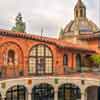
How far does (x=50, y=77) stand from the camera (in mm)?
31125

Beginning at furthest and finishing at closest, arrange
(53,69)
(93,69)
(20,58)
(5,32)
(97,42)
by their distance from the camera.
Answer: (97,42)
(93,69)
(53,69)
(20,58)
(5,32)

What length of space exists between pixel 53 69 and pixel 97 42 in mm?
11036

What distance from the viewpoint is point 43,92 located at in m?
33.7

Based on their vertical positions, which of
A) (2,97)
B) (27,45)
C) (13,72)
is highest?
(27,45)

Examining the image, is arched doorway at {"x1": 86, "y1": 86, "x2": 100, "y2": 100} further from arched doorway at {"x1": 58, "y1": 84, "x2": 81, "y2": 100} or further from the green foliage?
the green foliage

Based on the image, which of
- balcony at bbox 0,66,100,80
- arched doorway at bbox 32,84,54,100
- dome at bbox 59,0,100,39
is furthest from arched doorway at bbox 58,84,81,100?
dome at bbox 59,0,100,39

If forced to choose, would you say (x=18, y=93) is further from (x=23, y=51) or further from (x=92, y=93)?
(x=92, y=93)

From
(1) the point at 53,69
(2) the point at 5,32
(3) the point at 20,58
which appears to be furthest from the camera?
(1) the point at 53,69

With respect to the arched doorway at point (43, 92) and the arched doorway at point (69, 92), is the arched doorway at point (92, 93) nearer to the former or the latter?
the arched doorway at point (69, 92)

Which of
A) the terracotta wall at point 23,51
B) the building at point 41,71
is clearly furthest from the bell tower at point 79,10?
the terracotta wall at point 23,51

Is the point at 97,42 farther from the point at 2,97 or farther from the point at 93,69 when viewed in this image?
the point at 2,97

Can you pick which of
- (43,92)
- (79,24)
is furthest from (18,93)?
(79,24)

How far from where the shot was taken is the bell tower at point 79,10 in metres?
76.6

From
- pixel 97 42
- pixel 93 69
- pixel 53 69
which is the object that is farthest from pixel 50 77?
pixel 97 42
